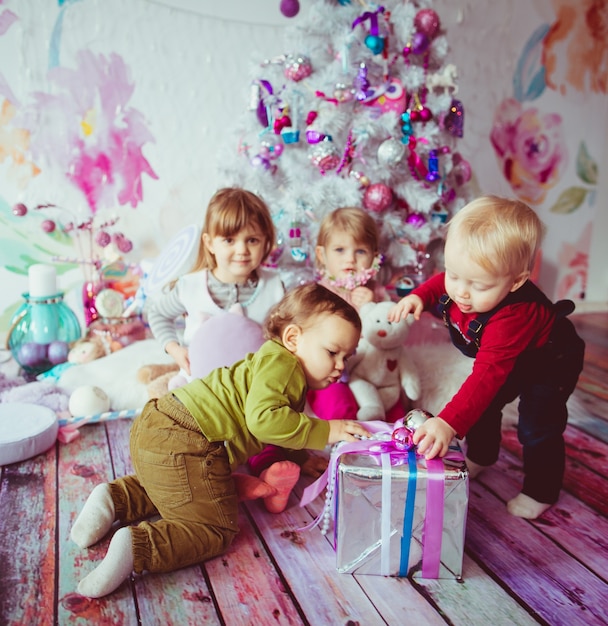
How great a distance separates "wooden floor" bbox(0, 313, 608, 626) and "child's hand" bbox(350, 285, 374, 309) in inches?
28.1

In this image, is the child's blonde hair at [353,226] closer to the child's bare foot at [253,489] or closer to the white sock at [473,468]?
the white sock at [473,468]

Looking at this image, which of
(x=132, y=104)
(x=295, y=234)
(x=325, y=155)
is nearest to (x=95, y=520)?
(x=295, y=234)

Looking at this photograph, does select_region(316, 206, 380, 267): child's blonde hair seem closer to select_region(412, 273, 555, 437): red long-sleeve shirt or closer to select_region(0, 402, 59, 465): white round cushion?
select_region(412, 273, 555, 437): red long-sleeve shirt

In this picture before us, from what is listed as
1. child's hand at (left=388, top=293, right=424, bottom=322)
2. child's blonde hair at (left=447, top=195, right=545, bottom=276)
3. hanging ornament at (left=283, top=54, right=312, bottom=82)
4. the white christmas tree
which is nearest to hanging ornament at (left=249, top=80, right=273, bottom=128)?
the white christmas tree

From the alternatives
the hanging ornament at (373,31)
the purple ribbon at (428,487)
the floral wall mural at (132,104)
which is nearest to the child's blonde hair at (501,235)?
the purple ribbon at (428,487)

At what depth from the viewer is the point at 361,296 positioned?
2.03 meters

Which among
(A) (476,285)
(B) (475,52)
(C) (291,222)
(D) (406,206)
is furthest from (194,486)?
(B) (475,52)

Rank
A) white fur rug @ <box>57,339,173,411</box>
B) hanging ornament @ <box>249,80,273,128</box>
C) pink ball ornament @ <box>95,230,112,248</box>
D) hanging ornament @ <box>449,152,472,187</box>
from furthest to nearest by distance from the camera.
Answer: pink ball ornament @ <box>95,230,112,248</box> → hanging ornament @ <box>449,152,472,187</box> → hanging ornament @ <box>249,80,273,128</box> → white fur rug @ <box>57,339,173,411</box>

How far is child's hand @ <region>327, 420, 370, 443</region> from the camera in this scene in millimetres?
1274

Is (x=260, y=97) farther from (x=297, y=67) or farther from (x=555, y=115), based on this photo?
(x=555, y=115)

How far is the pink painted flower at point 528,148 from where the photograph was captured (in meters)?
3.63

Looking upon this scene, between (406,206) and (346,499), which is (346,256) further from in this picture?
(346,499)

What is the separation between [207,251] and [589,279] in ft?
10.2

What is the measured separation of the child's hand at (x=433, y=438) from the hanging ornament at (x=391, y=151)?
1294mm
